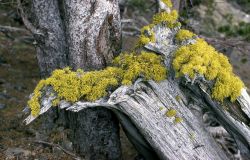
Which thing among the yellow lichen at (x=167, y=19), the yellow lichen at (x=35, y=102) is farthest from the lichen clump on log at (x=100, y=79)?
the yellow lichen at (x=167, y=19)

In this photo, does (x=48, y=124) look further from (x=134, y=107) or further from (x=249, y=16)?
Answer: (x=249, y=16)

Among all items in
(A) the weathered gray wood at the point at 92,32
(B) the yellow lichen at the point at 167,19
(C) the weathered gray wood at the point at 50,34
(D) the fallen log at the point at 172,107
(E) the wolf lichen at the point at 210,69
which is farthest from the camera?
(C) the weathered gray wood at the point at 50,34

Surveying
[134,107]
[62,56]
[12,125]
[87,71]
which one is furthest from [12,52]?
[134,107]

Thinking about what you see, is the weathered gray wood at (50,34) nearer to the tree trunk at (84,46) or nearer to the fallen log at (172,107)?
the tree trunk at (84,46)

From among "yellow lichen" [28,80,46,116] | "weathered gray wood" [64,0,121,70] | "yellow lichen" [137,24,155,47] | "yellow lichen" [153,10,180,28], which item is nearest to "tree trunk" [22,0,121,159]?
"weathered gray wood" [64,0,121,70]

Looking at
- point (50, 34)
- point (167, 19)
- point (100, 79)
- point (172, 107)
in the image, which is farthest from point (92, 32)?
point (172, 107)
